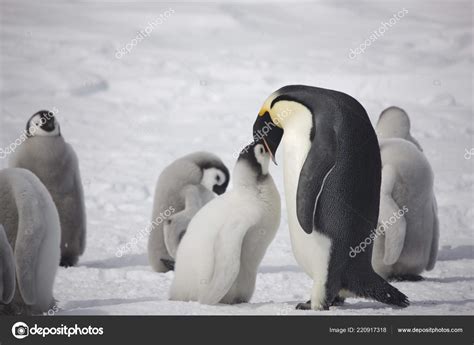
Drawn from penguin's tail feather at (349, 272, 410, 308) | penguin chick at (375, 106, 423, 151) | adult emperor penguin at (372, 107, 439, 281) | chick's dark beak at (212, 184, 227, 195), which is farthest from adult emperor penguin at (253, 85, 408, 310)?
penguin chick at (375, 106, 423, 151)

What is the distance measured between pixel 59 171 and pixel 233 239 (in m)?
1.54

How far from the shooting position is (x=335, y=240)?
2490 millimetres

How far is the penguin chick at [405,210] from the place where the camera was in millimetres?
3275

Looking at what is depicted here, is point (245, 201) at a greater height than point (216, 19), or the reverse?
point (216, 19)

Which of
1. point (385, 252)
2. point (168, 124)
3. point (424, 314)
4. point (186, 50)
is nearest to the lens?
point (424, 314)

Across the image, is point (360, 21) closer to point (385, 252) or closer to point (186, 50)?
point (186, 50)

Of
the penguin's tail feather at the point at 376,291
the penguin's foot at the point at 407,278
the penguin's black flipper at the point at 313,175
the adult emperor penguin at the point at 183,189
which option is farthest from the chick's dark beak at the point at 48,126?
the penguin's tail feather at the point at 376,291

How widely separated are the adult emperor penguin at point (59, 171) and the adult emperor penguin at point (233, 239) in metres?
1.30

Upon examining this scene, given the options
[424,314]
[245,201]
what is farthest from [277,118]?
[424,314]

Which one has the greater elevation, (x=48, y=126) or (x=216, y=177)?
(x=48, y=126)

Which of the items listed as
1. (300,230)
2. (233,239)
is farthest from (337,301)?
(233,239)

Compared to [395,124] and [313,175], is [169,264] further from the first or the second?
[313,175]

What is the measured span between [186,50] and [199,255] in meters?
7.18

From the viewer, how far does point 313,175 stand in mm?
2441
